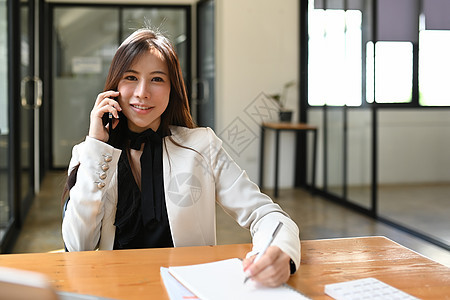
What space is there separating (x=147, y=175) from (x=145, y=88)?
0.24 m

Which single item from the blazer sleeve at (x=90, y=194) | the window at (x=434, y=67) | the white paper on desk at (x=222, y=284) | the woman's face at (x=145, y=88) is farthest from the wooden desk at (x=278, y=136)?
the white paper on desk at (x=222, y=284)

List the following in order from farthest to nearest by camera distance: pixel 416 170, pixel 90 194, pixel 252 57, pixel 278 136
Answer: pixel 252 57
pixel 278 136
pixel 416 170
pixel 90 194

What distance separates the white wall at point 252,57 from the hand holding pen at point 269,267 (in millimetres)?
Result: 5235

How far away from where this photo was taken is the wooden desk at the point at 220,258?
3.37 ft

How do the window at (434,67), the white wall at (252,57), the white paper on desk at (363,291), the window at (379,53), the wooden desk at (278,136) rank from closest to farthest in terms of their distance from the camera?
the white paper on desk at (363,291) < the window at (434,67) < the window at (379,53) < the wooden desk at (278,136) < the white wall at (252,57)

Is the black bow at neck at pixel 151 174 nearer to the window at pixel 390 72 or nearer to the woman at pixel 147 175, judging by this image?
the woman at pixel 147 175

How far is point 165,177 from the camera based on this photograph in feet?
5.04

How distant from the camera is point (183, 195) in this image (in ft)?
4.96

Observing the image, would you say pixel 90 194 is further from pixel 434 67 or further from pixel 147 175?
pixel 434 67

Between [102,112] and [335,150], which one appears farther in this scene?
[335,150]

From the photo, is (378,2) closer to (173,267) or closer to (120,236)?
(120,236)

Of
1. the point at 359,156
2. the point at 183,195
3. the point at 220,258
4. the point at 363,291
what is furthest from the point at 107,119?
the point at 359,156

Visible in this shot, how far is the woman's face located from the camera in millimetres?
1552

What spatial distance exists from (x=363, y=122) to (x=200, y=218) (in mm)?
3877
